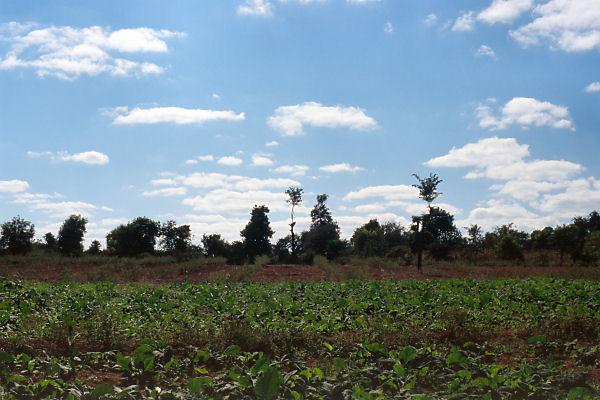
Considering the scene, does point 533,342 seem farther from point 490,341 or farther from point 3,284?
point 3,284

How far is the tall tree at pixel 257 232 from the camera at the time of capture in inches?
2270

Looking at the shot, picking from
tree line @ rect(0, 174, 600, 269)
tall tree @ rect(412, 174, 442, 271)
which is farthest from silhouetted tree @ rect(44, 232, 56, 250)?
tall tree @ rect(412, 174, 442, 271)

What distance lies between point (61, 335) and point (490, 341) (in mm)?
6645

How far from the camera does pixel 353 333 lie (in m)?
9.40

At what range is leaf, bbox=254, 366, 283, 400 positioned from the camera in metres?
5.18

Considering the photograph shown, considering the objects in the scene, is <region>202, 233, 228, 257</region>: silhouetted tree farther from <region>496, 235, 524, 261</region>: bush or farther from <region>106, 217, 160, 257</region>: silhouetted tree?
<region>496, 235, 524, 261</region>: bush

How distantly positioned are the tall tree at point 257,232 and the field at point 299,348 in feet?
143

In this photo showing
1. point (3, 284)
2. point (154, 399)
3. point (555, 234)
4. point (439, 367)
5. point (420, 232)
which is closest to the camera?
point (154, 399)

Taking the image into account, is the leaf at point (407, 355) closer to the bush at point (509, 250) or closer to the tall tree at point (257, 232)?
the bush at point (509, 250)

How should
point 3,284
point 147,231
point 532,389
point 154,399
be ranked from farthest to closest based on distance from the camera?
point 147,231, point 3,284, point 532,389, point 154,399

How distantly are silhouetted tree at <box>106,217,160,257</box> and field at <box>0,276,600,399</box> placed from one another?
47833 millimetres

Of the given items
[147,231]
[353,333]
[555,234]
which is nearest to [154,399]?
[353,333]

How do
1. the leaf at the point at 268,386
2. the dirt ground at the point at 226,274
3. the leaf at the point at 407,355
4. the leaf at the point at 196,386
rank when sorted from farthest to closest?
the dirt ground at the point at 226,274 → the leaf at the point at 407,355 → the leaf at the point at 196,386 → the leaf at the point at 268,386

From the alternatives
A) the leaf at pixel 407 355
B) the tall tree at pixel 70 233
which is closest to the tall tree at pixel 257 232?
the tall tree at pixel 70 233
